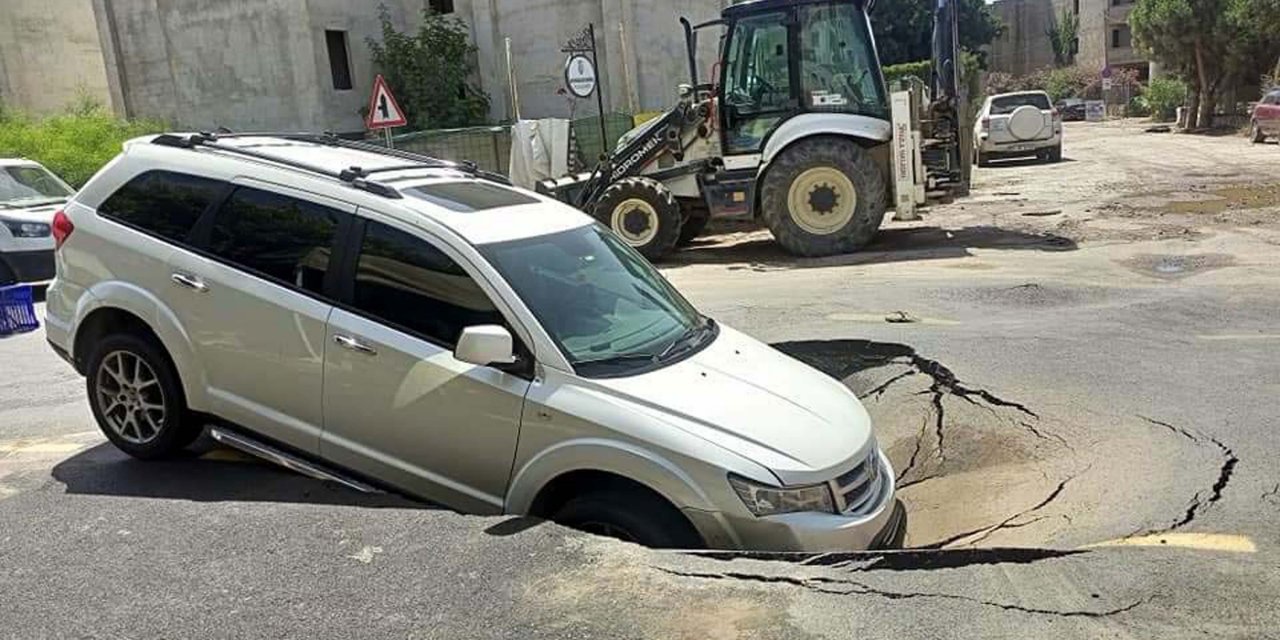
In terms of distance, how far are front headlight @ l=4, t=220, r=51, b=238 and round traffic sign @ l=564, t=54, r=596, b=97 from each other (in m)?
7.62

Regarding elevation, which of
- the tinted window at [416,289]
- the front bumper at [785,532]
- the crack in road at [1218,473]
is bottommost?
the crack in road at [1218,473]

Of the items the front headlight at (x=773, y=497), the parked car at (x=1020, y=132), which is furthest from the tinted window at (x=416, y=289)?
the parked car at (x=1020, y=132)

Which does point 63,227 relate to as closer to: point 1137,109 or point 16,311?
point 16,311

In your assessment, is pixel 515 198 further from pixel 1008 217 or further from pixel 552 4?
pixel 552 4

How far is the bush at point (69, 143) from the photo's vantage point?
57.4 ft

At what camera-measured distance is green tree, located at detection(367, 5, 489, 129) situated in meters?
24.8

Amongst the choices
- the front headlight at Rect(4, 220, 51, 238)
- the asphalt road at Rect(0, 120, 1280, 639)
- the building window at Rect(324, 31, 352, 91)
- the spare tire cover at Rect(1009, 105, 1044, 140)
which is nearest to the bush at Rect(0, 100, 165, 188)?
the front headlight at Rect(4, 220, 51, 238)

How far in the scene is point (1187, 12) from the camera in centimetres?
3212

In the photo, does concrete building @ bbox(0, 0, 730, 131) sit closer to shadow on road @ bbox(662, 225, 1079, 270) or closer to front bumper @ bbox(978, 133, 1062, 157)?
front bumper @ bbox(978, 133, 1062, 157)

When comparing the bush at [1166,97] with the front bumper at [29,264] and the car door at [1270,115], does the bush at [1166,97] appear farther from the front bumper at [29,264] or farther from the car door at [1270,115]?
the front bumper at [29,264]

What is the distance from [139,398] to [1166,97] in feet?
146

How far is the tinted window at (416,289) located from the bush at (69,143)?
15569mm

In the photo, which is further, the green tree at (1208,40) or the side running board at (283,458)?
the green tree at (1208,40)

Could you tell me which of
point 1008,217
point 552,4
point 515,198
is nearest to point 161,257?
point 515,198
